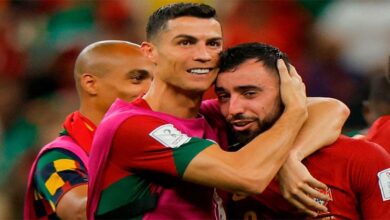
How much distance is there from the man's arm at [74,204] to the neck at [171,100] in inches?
29.3

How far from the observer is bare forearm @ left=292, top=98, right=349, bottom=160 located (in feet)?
14.6

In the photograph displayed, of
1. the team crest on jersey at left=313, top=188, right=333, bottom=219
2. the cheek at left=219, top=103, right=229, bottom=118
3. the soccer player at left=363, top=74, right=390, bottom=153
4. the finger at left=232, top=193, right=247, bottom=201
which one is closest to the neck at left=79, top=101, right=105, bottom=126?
the cheek at left=219, top=103, right=229, bottom=118

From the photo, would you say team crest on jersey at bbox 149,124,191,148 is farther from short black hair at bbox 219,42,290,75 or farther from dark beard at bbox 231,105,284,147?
short black hair at bbox 219,42,290,75

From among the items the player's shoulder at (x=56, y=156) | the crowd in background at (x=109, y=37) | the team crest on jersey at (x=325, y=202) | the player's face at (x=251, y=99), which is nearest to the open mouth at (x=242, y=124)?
the player's face at (x=251, y=99)

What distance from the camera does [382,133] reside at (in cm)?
483

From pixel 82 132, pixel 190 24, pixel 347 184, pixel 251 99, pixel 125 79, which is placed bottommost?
pixel 82 132

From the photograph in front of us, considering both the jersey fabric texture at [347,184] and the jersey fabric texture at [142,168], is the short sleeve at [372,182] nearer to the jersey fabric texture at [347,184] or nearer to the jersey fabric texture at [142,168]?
the jersey fabric texture at [347,184]

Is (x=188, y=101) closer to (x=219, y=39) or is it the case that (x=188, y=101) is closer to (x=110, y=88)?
(x=219, y=39)

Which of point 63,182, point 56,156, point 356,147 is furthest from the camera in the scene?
point 56,156

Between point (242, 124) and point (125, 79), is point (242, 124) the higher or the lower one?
the higher one

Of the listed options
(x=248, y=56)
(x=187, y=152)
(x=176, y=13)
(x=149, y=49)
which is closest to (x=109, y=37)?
(x=149, y=49)

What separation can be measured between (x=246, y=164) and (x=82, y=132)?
1.54 m

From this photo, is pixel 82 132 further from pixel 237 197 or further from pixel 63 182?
pixel 237 197

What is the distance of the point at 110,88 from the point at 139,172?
144 cm
